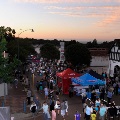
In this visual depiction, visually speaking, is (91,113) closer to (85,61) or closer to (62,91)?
(62,91)

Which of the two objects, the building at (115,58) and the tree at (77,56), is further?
the tree at (77,56)

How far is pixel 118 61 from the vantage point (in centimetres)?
4550

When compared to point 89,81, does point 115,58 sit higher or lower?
higher

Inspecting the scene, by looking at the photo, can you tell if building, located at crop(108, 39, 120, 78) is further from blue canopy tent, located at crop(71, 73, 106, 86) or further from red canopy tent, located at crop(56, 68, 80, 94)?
blue canopy tent, located at crop(71, 73, 106, 86)

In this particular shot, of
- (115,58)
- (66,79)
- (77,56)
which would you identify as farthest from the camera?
(77,56)

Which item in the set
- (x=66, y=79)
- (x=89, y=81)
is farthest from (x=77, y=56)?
(x=89, y=81)

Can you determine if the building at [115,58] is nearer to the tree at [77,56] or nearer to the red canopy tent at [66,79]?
the tree at [77,56]

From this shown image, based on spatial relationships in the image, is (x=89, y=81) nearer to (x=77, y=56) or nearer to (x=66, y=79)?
(x=66, y=79)

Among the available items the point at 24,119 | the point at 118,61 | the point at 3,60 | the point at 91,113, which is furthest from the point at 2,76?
the point at 118,61

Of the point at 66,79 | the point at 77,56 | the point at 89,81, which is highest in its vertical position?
the point at 77,56

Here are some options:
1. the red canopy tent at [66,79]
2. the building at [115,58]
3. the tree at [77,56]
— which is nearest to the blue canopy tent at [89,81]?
the red canopy tent at [66,79]

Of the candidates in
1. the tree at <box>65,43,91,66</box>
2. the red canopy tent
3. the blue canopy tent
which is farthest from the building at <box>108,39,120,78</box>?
the blue canopy tent

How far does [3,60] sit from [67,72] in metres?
6.76

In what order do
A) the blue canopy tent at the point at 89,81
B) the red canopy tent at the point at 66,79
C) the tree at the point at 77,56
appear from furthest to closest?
the tree at the point at 77,56
the red canopy tent at the point at 66,79
the blue canopy tent at the point at 89,81
